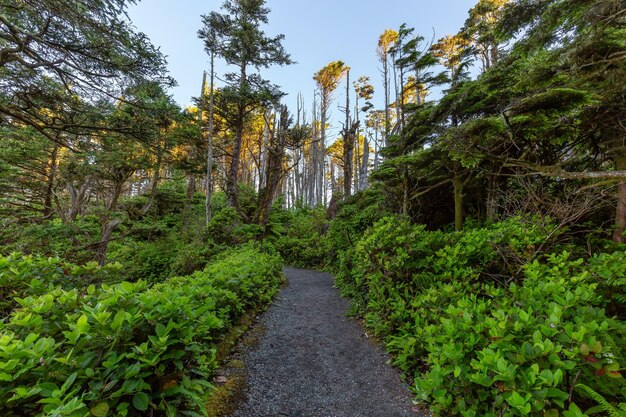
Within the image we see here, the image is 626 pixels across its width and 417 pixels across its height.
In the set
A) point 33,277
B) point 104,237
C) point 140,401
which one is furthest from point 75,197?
point 140,401

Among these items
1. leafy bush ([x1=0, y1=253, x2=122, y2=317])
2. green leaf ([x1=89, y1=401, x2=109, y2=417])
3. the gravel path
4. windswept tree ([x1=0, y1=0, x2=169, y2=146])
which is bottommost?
the gravel path

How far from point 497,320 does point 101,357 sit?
3092 millimetres

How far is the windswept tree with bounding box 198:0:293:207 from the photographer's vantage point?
1128 cm

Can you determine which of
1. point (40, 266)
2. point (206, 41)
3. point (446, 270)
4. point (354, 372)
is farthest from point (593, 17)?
point (206, 41)

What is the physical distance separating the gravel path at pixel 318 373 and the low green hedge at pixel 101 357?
1.04 m

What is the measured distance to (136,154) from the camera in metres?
7.95

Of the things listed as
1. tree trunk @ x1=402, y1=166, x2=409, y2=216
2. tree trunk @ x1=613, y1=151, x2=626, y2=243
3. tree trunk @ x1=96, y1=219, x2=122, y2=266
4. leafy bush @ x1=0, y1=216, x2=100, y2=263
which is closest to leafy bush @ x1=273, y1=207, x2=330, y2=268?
tree trunk @ x1=402, y1=166, x2=409, y2=216

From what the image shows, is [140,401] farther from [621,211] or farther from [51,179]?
[51,179]

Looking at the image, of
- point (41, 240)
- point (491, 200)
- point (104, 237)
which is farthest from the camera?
point (104, 237)

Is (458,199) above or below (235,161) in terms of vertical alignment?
below

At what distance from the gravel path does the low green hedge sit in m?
1.04

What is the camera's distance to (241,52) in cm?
1194

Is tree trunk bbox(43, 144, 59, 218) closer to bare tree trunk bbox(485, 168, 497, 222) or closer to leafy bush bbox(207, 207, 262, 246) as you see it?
leafy bush bbox(207, 207, 262, 246)

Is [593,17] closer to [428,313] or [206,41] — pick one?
[428,313]
